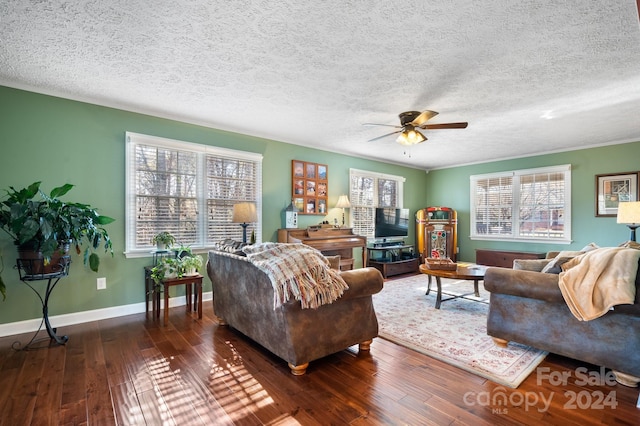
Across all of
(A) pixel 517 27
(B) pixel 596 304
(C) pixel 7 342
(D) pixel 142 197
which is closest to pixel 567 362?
(B) pixel 596 304

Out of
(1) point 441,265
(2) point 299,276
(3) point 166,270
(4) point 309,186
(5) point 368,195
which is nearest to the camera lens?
(2) point 299,276

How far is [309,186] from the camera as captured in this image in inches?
213

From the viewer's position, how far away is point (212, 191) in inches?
169

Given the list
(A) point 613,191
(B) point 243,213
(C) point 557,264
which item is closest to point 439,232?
(A) point 613,191

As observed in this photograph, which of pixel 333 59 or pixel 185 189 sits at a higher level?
pixel 333 59

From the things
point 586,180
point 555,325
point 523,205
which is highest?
point 586,180

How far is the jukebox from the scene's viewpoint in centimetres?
676

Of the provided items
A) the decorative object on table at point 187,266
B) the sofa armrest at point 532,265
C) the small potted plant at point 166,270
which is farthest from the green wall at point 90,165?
the sofa armrest at point 532,265

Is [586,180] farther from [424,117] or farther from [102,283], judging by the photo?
[102,283]

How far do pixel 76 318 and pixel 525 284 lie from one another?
450cm

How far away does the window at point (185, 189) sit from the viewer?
12.1 feet

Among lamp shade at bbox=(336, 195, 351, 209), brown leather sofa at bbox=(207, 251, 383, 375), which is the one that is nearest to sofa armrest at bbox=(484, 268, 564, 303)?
brown leather sofa at bbox=(207, 251, 383, 375)

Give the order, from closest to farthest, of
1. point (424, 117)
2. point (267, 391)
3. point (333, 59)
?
point (267, 391) < point (333, 59) < point (424, 117)

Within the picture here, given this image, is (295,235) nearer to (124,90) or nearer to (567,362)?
(124,90)
